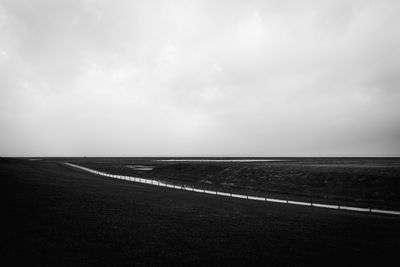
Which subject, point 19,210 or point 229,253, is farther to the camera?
point 19,210

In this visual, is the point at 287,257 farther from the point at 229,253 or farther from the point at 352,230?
the point at 352,230

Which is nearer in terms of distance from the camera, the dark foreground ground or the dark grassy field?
the dark foreground ground

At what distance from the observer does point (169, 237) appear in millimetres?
16719

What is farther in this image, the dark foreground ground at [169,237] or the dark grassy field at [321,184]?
the dark grassy field at [321,184]

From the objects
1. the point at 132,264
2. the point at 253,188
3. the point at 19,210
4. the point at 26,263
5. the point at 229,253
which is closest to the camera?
the point at 26,263

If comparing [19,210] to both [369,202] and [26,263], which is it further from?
[369,202]

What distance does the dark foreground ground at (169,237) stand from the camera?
41.4 feet

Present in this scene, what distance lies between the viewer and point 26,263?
10602 mm

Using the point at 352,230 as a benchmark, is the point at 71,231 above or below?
above

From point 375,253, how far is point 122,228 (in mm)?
16759

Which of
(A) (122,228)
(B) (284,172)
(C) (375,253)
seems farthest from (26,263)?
(B) (284,172)

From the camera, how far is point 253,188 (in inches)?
2311

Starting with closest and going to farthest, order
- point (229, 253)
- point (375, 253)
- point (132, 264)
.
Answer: point (132, 264)
point (229, 253)
point (375, 253)

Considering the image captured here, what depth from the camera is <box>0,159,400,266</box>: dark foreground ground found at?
1261 centimetres
